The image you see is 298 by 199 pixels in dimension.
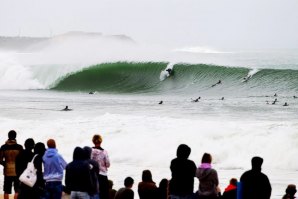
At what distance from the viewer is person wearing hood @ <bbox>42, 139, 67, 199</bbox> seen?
764cm

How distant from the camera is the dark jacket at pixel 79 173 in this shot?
23.4 feet

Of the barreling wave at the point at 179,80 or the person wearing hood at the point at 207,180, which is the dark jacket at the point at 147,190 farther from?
the barreling wave at the point at 179,80

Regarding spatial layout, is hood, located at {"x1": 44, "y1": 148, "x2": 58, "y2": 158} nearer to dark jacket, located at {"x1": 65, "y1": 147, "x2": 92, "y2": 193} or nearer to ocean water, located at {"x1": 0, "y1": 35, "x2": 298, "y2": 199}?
dark jacket, located at {"x1": 65, "y1": 147, "x2": 92, "y2": 193}

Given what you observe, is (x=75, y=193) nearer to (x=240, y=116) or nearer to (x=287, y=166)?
(x=287, y=166)

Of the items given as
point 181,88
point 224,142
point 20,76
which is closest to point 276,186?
point 224,142

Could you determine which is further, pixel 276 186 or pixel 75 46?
pixel 75 46

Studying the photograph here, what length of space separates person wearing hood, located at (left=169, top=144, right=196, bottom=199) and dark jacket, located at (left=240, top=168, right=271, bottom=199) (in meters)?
0.62

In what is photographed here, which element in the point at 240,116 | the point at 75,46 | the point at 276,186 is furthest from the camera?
the point at 75,46

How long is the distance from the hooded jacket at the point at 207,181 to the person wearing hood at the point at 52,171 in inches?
62.4

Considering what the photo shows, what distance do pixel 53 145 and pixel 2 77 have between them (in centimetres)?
4633

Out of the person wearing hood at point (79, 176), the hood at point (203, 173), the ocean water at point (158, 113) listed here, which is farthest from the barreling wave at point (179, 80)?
the person wearing hood at point (79, 176)

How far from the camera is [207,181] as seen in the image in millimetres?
7109

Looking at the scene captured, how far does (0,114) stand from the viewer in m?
26.5

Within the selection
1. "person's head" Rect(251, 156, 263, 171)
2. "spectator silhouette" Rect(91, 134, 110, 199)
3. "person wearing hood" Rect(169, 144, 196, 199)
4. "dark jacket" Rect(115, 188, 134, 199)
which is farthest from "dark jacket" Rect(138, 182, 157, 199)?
"person's head" Rect(251, 156, 263, 171)
